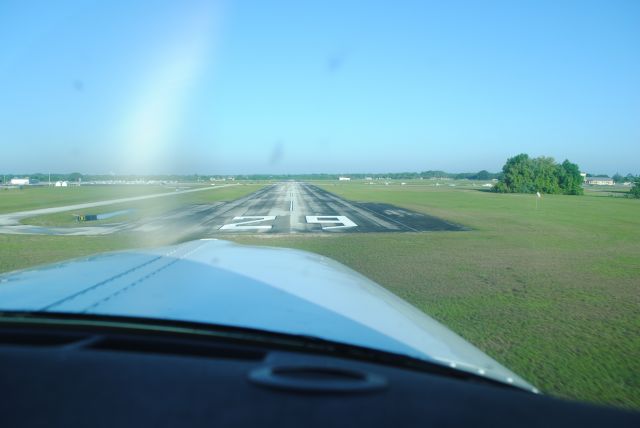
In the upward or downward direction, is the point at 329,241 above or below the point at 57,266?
below

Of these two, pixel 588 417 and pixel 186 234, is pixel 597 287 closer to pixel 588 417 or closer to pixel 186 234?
pixel 588 417

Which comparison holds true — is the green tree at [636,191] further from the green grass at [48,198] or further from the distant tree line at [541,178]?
the green grass at [48,198]

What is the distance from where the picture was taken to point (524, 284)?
376 inches

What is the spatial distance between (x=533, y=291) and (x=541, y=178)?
6792cm

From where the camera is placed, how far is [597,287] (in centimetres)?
932

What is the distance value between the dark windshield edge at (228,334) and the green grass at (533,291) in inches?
132

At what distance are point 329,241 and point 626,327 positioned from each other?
9.83 metres

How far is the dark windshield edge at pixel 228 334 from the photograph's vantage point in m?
1.74

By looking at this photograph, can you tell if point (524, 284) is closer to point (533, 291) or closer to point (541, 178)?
point (533, 291)

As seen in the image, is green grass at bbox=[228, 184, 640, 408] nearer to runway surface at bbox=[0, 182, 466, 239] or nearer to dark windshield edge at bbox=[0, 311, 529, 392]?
runway surface at bbox=[0, 182, 466, 239]

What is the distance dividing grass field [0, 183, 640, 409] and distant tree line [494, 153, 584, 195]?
51.2 metres

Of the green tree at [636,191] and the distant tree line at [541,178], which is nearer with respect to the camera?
the green tree at [636,191]

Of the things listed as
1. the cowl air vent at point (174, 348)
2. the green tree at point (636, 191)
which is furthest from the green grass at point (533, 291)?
the green tree at point (636, 191)

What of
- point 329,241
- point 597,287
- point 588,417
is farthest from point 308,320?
point 329,241
